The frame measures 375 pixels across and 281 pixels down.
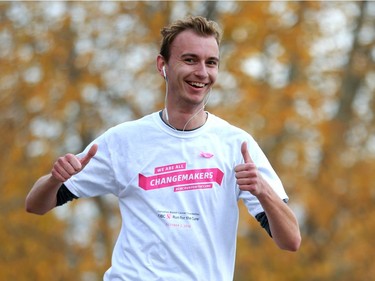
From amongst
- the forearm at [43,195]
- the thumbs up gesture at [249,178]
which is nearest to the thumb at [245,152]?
the thumbs up gesture at [249,178]

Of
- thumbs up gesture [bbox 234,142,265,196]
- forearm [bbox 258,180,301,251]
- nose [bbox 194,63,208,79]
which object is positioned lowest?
forearm [bbox 258,180,301,251]

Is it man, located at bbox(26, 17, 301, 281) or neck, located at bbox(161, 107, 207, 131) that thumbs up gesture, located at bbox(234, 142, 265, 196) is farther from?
neck, located at bbox(161, 107, 207, 131)

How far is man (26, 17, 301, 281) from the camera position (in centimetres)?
571

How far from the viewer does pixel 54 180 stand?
5859 millimetres

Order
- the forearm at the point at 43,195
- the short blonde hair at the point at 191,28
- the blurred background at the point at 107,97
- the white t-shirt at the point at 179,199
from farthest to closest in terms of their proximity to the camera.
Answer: the blurred background at the point at 107,97
the short blonde hair at the point at 191,28
the forearm at the point at 43,195
the white t-shirt at the point at 179,199

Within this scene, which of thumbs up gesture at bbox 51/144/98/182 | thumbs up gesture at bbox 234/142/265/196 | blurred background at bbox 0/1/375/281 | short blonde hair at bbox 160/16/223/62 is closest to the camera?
thumbs up gesture at bbox 234/142/265/196

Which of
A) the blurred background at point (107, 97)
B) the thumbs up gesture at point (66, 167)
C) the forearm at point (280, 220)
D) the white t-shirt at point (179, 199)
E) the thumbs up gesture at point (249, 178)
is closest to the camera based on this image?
the thumbs up gesture at point (249, 178)

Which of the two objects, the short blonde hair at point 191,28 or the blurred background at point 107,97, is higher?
the blurred background at point 107,97

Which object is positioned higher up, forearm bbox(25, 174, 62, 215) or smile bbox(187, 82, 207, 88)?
smile bbox(187, 82, 207, 88)

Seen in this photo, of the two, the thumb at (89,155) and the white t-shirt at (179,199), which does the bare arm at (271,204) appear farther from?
the thumb at (89,155)

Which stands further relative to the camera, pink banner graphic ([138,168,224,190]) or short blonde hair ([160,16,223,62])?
short blonde hair ([160,16,223,62])

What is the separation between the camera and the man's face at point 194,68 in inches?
235

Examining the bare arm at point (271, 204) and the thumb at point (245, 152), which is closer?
the bare arm at point (271, 204)

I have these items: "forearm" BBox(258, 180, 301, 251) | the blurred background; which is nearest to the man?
"forearm" BBox(258, 180, 301, 251)
